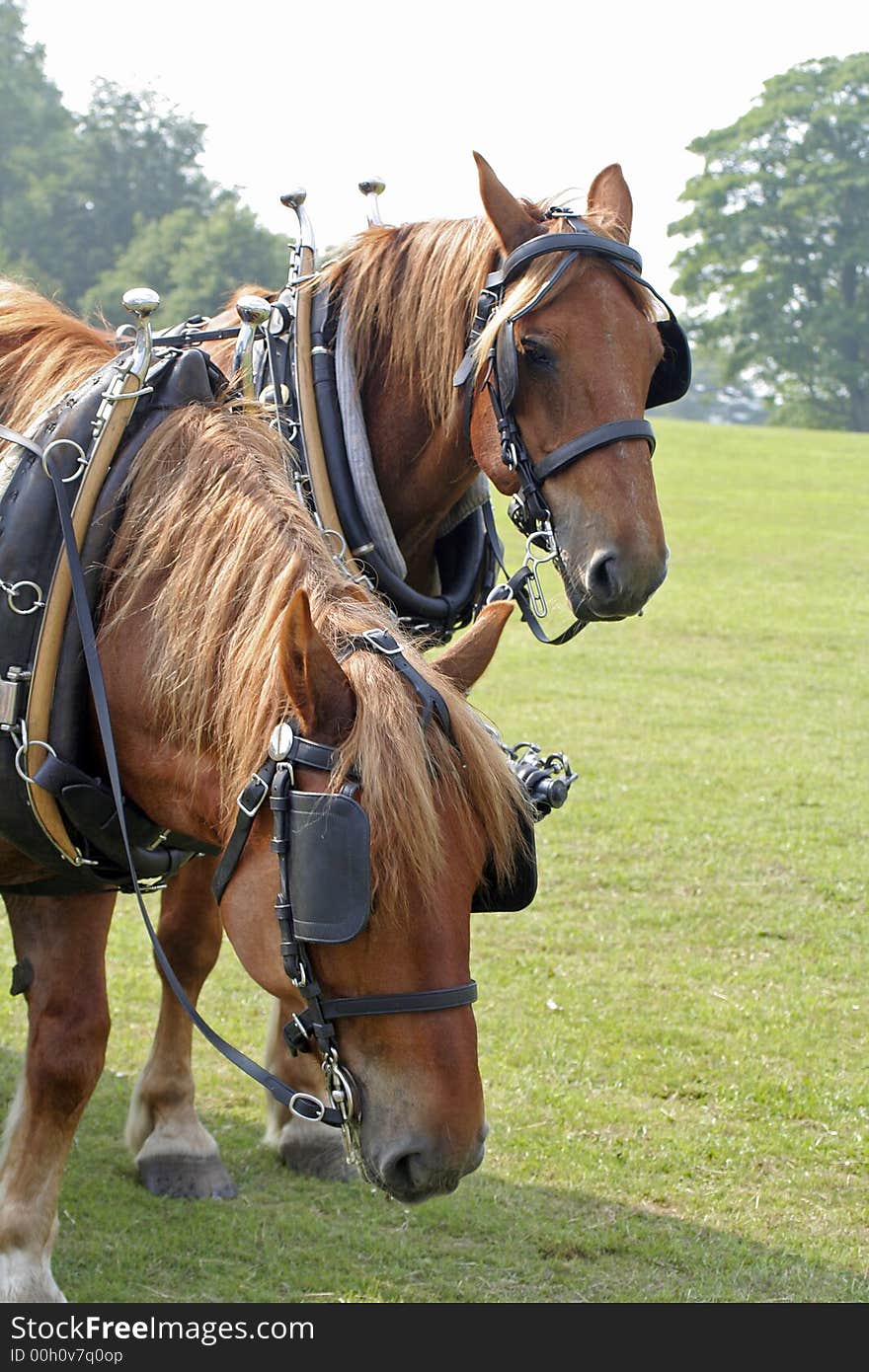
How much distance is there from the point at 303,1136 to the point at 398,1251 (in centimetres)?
60

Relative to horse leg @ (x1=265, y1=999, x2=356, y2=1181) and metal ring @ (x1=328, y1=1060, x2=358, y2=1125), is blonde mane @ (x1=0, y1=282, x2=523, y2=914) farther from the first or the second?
horse leg @ (x1=265, y1=999, x2=356, y2=1181)

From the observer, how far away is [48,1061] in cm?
300

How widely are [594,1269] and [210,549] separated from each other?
6.66 ft

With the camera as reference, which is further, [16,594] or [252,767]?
[16,594]

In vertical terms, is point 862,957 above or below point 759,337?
below

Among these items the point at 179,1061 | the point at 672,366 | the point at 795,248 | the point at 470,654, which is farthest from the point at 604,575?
the point at 795,248

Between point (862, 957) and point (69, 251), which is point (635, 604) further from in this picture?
point (69, 251)

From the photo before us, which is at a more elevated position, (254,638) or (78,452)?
(78,452)

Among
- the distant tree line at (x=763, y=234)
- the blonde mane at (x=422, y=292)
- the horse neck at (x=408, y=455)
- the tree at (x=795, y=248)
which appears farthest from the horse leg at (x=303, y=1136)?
the tree at (x=795, y=248)

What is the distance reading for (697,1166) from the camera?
3945 millimetres

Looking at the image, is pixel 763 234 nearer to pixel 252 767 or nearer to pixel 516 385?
pixel 516 385

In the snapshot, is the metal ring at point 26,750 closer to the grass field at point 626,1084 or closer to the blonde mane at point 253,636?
the blonde mane at point 253,636

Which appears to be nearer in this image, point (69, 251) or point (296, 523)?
point (296, 523)
